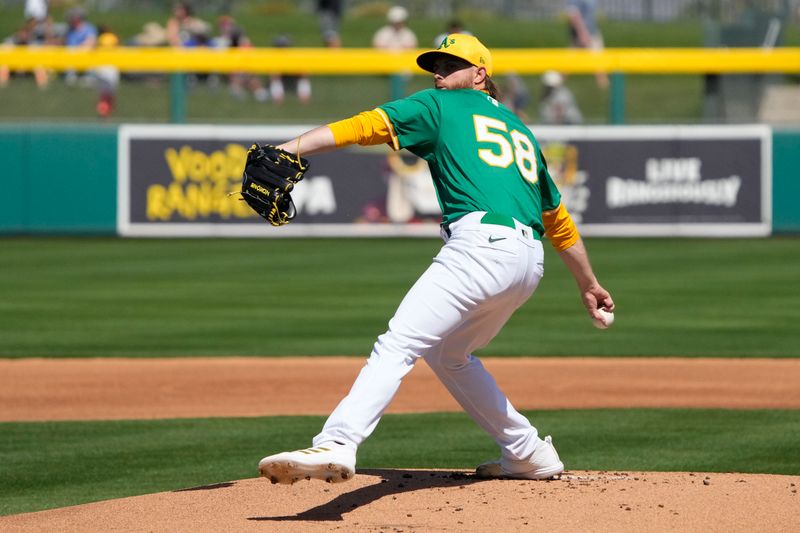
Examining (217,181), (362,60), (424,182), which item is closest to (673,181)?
(424,182)

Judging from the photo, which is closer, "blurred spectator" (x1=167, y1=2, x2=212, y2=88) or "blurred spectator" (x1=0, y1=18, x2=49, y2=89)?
"blurred spectator" (x1=167, y1=2, x2=212, y2=88)

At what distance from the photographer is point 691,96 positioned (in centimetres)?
2275

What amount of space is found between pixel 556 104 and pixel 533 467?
15347 millimetres

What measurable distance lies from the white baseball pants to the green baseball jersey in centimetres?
8

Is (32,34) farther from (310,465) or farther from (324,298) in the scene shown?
(310,465)

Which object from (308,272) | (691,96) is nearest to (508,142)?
(308,272)

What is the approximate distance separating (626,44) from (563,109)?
36.7 ft

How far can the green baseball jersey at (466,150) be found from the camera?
18.0ft

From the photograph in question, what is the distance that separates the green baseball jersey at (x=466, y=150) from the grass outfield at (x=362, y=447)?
189 cm

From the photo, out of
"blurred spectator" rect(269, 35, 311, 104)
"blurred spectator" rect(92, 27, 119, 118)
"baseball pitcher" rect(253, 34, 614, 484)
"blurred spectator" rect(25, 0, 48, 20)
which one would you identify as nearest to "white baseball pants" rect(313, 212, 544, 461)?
"baseball pitcher" rect(253, 34, 614, 484)

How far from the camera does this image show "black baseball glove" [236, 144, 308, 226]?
5.28m

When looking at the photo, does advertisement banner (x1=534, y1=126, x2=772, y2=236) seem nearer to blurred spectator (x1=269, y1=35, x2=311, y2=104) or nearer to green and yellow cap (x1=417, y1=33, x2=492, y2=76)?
blurred spectator (x1=269, y1=35, x2=311, y2=104)

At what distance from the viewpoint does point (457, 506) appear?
5621 millimetres

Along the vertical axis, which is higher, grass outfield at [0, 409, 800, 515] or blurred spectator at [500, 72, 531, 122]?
blurred spectator at [500, 72, 531, 122]
